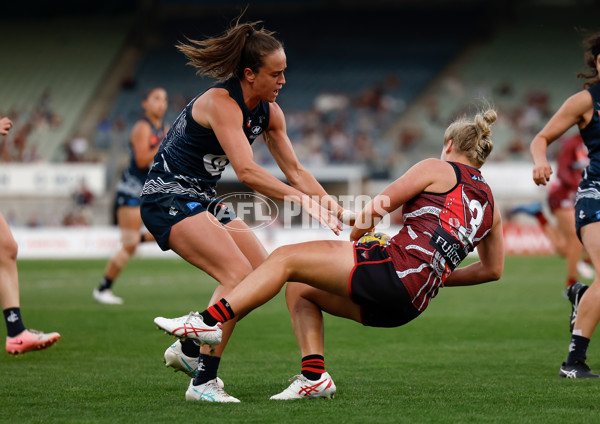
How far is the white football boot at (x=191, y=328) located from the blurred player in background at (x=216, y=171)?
1.87ft

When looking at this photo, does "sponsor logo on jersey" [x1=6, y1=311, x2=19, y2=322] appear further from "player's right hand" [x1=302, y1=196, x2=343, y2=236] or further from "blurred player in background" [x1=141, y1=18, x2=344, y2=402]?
"player's right hand" [x1=302, y1=196, x2=343, y2=236]

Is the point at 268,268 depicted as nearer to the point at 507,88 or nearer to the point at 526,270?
the point at 526,270

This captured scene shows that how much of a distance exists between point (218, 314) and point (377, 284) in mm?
891

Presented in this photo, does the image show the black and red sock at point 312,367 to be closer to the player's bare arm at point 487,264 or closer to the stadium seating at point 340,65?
the player's bare arm at point 487,264

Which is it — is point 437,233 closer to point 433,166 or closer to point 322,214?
point 433,166

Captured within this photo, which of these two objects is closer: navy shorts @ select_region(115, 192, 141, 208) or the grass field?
the grass field

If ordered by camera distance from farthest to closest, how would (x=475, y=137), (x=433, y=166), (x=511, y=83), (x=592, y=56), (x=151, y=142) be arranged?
(x=511, y=83), (x=151, y=142), (x=592, y=56), (x=475, y=137), (x=433, y=166)

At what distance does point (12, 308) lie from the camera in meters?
6.18

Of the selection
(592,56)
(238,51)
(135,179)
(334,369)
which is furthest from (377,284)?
(135,179)

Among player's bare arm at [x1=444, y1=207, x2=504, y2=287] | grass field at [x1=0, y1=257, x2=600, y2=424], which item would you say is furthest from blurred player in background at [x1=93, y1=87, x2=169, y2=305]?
player's bare arm at [x1=444, y1=207, x2=504, y2=287]

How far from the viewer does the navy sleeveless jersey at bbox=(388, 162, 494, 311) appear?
4.79 m

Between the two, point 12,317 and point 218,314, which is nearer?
point 218,314

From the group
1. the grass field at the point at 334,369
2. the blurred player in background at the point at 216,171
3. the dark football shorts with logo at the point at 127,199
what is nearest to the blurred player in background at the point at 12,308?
→ the grass field at the point at 334,369

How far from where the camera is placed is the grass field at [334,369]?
15.1 feet
